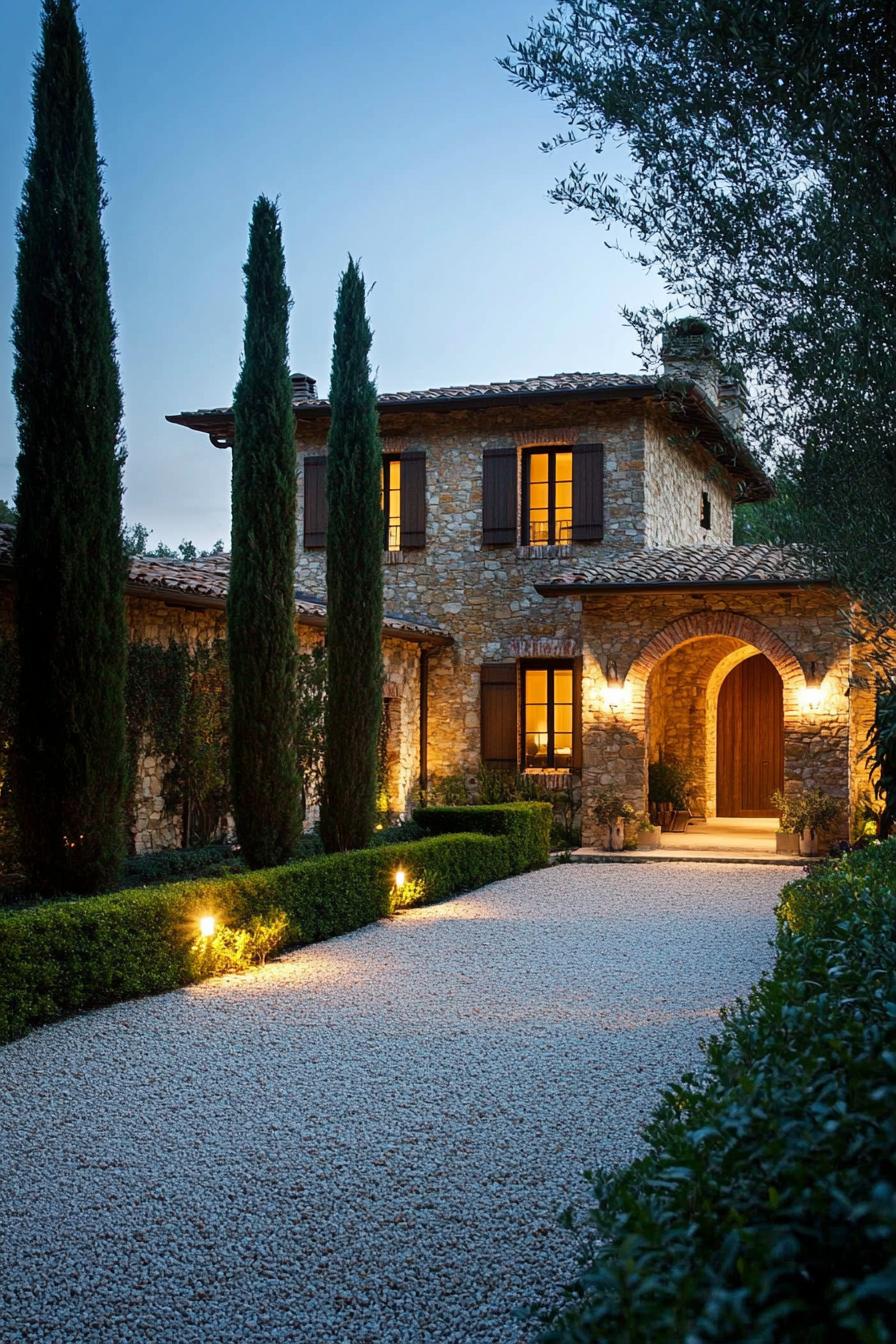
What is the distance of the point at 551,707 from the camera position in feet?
53.6

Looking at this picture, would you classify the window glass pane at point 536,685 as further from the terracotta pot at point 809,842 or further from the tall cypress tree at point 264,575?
the tall cypress tree at point 264,575

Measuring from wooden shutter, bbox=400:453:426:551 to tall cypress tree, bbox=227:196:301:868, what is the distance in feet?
23.1

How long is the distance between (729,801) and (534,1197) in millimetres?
15708

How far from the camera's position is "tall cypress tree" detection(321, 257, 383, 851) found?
35.0 ft

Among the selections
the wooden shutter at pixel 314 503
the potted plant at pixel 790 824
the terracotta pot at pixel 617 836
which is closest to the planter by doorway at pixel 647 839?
the terracotta pot at pixel 617 836

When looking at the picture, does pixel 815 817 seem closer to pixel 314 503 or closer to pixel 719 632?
pixel 719 632

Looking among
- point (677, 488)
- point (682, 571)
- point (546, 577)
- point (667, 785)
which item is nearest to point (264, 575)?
point (682, 571)

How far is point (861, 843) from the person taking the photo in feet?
45.1

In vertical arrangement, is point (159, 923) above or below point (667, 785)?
below

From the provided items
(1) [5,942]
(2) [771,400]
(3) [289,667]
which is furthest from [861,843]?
(1) [5,942]

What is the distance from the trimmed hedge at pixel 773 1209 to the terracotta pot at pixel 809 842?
11603mm

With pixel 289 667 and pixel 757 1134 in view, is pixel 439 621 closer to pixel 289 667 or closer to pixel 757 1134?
pixel 289 667

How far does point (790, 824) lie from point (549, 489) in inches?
234

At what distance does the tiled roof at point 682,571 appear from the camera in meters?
13.6
